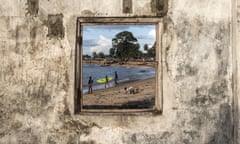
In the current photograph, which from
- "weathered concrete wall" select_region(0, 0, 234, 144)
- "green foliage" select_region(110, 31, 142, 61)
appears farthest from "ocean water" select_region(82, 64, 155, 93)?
"weathered concrete wall" select_region(0, 0, 234, 144)

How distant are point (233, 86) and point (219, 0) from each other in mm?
1217

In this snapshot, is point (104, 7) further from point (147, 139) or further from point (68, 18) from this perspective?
point (147, 139)

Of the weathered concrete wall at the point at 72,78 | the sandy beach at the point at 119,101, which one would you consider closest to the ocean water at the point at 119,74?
the sandy beach at the point at 119,101

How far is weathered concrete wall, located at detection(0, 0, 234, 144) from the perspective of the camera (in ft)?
14.9

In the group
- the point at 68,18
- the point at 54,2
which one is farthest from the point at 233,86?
the point at 54,2

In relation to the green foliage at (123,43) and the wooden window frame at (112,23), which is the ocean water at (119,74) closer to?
the green foliage at (123,43)

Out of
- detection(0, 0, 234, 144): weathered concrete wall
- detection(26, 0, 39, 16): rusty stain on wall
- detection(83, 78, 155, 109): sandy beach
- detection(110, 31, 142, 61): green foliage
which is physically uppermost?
detection(110, 31, 142, 61): green foliage

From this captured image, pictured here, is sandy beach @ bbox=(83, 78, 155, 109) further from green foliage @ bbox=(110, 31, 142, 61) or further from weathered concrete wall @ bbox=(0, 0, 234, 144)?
green foliage @ bbox=(110, 31, 142, 61)

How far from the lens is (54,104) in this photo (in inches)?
180

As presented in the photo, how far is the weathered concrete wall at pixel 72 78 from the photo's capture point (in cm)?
453

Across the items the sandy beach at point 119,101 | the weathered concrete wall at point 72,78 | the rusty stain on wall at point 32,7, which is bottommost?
the sandy beach at point 119,101

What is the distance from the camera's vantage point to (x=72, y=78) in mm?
4547

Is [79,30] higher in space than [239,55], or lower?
higher

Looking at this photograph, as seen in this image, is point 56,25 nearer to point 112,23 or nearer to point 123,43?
point 112,23
